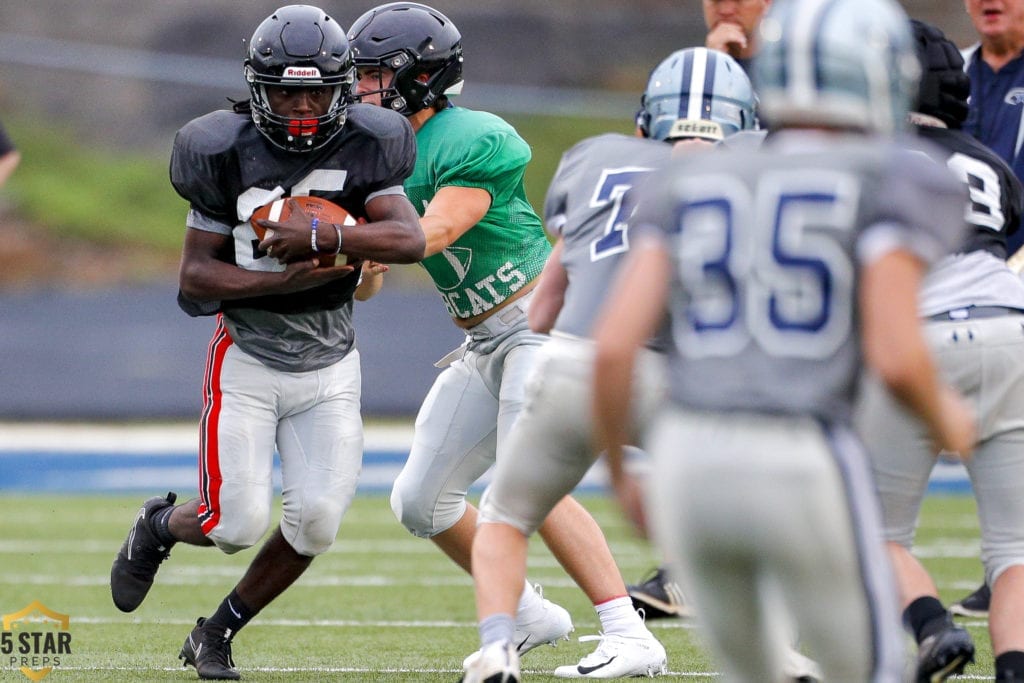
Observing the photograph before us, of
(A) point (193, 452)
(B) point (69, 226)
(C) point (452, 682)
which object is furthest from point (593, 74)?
(C) point (452, 682)

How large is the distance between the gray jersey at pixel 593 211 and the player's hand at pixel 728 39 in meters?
2.04

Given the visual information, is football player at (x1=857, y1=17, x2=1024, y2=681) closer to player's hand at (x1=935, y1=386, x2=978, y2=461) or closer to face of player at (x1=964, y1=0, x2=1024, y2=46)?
player's hand at (x1=935, y1=386, x2=978, y2=461)

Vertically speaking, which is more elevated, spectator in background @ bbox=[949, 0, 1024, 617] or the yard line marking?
spectator in background @ bbox=[949, 0, 1024, 617]

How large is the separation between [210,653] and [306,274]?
109 cm

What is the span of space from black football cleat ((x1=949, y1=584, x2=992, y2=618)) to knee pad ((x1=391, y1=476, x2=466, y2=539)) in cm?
199

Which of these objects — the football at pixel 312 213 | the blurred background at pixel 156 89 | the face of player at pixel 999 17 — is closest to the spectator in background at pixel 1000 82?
the face of player at pixel 999 17

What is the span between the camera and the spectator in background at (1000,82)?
493cm

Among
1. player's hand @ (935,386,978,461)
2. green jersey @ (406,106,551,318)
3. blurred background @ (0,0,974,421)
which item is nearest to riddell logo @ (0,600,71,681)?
green jersey @ (406,106,551,318)

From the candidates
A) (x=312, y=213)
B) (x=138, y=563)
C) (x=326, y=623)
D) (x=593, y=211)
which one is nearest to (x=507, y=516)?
(x=593, y=211)

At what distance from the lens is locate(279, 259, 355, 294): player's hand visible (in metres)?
4.04

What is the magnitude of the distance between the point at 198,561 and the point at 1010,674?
15.6 feet

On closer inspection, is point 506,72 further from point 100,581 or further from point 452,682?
point 452,682

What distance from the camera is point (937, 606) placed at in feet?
11.3

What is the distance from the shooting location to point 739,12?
5391 millimetres
